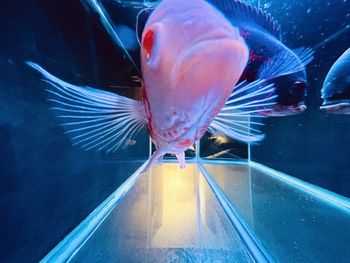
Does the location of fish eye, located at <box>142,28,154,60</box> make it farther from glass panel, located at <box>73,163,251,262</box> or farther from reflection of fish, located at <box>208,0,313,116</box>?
glass panel, located at <box>73,163,251,262</box>

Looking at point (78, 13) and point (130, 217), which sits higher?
point (78, 13)

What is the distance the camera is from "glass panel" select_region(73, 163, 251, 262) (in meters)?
0.59

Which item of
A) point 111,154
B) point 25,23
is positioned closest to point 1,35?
point 25,23

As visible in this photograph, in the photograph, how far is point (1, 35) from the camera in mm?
383

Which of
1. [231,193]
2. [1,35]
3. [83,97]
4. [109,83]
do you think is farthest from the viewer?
[231,193]

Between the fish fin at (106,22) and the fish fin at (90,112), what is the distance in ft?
0.58

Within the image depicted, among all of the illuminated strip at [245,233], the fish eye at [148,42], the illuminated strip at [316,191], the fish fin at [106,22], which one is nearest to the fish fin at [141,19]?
the fish fin at [106,22]

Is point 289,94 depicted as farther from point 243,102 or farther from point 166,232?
point 166,232

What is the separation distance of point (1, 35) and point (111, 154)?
696 mm

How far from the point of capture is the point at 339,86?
0.90m

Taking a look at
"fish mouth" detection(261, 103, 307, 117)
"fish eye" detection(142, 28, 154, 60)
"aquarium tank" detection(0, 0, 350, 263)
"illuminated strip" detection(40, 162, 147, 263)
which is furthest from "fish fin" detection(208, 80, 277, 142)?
"illuminated strip" detection(40, 162, 147, 263)

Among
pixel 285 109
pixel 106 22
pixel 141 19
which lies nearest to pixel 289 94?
pixel 285 109

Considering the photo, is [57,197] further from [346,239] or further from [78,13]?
[346,239]

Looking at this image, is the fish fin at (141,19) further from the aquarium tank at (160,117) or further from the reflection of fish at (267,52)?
the reflection of fish at (267,52)
